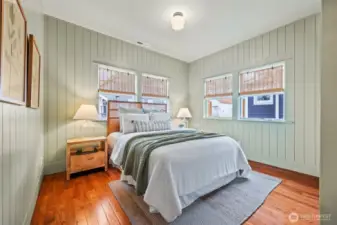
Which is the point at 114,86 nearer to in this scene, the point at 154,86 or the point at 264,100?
the point at 154,86

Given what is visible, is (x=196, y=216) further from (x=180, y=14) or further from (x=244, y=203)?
(x=180, y=14)

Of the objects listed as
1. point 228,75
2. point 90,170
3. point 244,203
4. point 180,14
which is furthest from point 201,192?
point 228,75

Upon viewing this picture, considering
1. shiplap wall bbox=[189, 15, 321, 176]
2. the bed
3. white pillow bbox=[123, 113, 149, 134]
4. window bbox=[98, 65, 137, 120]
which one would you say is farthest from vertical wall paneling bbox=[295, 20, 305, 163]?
window bbox=[98, 65, 137, 120]

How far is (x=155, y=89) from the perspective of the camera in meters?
4.22

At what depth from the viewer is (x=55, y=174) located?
106 inches

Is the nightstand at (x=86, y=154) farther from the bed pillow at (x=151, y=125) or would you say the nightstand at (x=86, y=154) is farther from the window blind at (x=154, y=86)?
the window blind at (x=154, y=86)

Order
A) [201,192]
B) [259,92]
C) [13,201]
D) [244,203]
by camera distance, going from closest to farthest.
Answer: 1. [13,201]
2. [244,203]
3. [201,192]
4. [259,92]

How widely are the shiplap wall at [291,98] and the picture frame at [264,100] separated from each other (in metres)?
0.31

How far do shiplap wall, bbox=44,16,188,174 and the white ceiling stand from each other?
8.1 inches

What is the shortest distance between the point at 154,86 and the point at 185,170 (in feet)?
9.43

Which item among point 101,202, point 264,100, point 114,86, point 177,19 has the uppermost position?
point 177,19

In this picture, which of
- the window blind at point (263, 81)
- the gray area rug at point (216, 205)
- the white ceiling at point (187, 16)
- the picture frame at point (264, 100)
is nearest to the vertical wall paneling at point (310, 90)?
the white ceiling at point (187, 16)

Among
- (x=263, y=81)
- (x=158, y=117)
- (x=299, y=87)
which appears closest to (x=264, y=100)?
(x=263, y=81)

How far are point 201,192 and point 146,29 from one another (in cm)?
297
